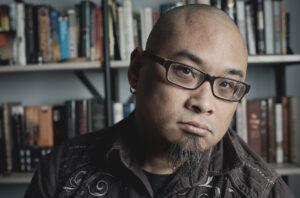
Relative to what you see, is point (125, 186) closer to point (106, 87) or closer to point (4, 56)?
point (106, 87)

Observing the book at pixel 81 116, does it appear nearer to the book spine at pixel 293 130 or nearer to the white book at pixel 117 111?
the white book at pixel 117 111

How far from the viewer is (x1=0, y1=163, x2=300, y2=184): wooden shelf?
141 centimetres

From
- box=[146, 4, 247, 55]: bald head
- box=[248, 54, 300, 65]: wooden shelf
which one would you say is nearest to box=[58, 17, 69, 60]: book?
box=[146, 4, 247, 55]: bald head

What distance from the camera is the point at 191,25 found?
A: 2.47 ft

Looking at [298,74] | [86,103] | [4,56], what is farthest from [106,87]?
[298,74]

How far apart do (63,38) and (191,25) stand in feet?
3.21

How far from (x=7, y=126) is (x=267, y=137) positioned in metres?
1.43

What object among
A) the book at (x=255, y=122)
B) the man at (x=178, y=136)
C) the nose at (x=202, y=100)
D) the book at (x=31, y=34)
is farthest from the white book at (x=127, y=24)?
the nose at (x=202, y=100)

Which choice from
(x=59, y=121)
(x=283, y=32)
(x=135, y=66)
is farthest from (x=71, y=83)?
(x=283, y=32)

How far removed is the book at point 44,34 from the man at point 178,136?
707mm

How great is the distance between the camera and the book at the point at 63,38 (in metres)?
1.53

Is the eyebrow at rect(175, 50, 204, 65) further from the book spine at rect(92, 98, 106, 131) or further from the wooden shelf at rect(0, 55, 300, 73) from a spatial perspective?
the book spine at rect(92, 98, 106, 131)

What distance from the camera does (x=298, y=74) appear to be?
1.79m

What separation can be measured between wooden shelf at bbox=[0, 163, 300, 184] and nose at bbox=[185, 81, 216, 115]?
908 mm
